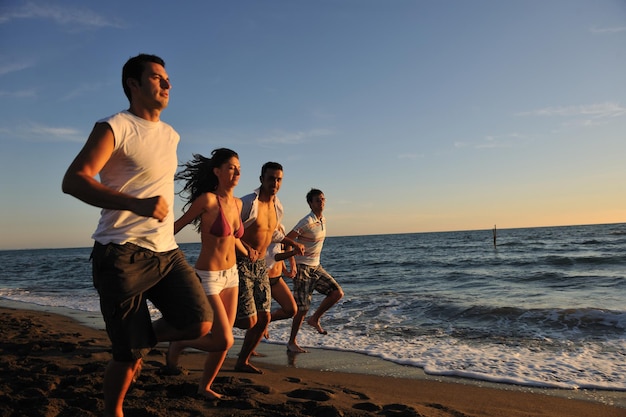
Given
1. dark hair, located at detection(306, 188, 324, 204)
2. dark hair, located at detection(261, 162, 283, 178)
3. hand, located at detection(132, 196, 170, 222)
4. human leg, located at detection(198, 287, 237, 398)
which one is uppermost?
dark hair, located at detection(261, 162, 283, 178)

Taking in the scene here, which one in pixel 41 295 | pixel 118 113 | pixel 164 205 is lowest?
pixel 41 295

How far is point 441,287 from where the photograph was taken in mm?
15234

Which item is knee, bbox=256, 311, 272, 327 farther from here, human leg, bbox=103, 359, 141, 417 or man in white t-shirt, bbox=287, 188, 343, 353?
human leg, bbox=103, 359, 141, 417

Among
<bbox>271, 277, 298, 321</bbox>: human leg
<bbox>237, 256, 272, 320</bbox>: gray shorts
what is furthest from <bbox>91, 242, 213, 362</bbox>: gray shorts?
<bbox>271, 277, 298, 321</bbox>: human leg

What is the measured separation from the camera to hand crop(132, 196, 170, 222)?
2.19 meters

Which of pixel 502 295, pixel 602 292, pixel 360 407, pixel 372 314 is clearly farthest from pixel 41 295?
pixel 602 292

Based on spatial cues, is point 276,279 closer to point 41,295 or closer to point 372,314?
point 372,314

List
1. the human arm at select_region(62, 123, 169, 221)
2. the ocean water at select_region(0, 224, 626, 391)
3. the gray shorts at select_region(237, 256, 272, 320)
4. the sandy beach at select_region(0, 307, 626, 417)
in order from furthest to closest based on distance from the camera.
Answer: the ocean water at select_region(0, 224, 626, 391)
the gray shorts at select_region(237, 256, 272, 320)
the sandy beach at select_region(0, 307, 626, 417)
the human arm at select_region(62, 123, 169, 221)

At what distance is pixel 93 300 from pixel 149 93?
12.7 meters

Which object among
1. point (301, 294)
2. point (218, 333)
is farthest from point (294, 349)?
point (218, 333)

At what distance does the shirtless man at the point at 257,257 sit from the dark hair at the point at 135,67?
2.23 meters

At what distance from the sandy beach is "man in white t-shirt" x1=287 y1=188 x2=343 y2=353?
35.3 inches

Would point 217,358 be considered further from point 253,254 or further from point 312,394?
point 253,254

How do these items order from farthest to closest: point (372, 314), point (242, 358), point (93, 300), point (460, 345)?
point (93, 300) → point (372, 314) → point (460, 345) → point (242, 358)
